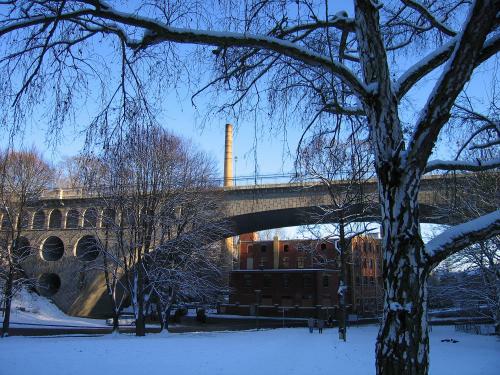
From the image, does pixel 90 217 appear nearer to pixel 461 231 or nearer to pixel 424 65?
pixel 424 65

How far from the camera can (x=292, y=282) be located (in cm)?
5884

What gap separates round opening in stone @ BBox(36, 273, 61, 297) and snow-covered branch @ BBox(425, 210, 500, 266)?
4583cm

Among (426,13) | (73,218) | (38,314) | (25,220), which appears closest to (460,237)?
(426,13)

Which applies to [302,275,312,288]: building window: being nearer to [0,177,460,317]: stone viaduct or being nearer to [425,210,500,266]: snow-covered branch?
[0,177,460,317]: stone viaduct

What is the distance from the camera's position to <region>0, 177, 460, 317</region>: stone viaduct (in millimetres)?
34812

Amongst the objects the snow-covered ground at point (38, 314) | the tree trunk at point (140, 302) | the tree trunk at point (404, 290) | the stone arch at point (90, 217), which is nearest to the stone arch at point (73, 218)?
the stone arch at point (90, 217)

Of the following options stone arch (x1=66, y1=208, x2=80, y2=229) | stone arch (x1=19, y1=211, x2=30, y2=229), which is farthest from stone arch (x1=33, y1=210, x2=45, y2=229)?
stone arch (x1=19, y1=211, x2=30, y2=229)

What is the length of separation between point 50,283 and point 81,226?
19.3 meters

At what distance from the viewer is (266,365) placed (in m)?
13.4

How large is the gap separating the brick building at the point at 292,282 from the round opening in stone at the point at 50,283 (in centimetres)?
2168

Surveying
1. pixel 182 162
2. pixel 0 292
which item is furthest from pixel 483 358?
pixel 0 292

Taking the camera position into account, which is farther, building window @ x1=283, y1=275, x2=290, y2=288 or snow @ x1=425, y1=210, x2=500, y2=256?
building window @ x1=283, y1=275, x2=290, y2=288

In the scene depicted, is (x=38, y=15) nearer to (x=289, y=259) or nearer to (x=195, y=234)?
(x=195, y=234)

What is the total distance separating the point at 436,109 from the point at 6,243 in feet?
98.7
